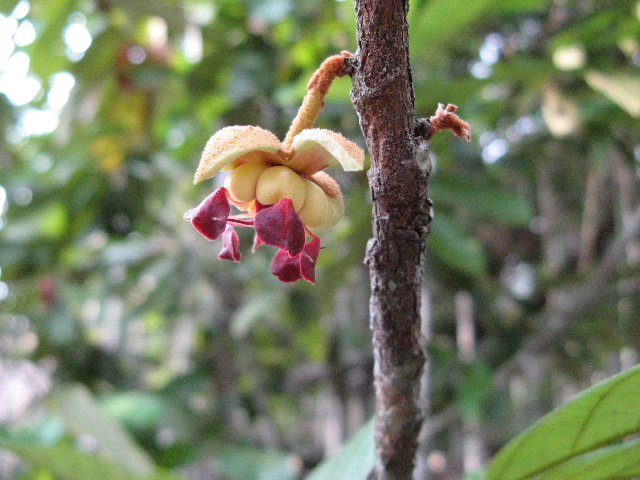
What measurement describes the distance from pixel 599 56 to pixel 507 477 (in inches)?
51.1

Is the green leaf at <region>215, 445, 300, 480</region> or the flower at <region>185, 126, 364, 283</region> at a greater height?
the flower at <region>185, 126, 364, 283</region>

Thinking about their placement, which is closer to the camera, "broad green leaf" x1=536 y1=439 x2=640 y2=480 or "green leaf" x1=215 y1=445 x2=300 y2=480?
"broad green leaf" x1=536 y1=439 x2=640 y2=480

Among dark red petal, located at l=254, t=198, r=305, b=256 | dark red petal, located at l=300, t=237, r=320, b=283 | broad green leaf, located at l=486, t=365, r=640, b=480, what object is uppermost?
dark red petal, located at l=254, t=198, r=305, b=256

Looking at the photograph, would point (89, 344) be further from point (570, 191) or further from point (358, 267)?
point (570, 191)

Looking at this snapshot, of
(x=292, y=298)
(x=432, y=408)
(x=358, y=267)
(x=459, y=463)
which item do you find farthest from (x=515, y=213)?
(x=459, y=463)

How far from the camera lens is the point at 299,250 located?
0.43 m

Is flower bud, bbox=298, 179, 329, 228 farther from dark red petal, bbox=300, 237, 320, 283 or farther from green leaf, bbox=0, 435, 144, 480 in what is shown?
green leaf, bbox=0, 435, 144, 480

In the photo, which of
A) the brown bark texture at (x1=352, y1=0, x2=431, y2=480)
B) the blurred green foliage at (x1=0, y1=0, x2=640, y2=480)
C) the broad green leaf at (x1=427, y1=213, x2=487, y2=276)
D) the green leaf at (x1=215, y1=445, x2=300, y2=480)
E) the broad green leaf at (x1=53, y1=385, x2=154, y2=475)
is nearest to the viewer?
the brown bark texture at (x1=352, y1=0, x2=431, y2=480)

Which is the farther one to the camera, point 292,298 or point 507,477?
point 292,298

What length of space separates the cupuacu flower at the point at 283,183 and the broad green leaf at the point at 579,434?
0.27 meters

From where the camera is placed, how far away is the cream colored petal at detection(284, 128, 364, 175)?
390 millimetres

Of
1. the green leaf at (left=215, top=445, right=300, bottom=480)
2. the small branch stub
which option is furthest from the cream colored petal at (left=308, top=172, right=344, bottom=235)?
the green leaf at (left=215, top=445, right=300, bottom=480)

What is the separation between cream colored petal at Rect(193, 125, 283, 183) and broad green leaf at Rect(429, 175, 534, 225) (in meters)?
0.76

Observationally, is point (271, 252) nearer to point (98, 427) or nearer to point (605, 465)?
point (98, 427)
